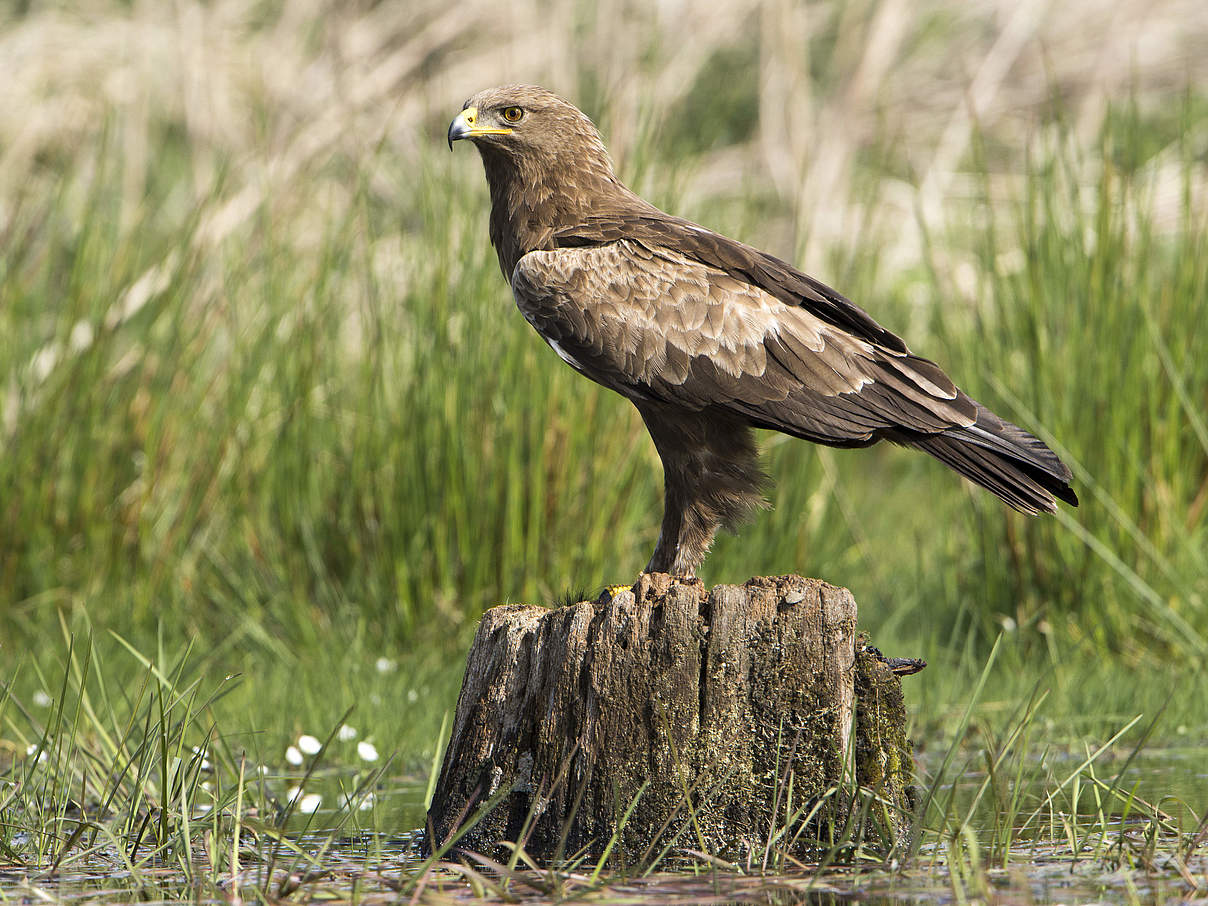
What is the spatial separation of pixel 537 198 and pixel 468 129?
317mm

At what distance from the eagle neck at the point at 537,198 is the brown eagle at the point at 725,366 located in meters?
0.07

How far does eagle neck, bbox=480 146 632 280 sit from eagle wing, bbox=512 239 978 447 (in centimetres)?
26

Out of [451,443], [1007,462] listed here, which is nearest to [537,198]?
[451,443]

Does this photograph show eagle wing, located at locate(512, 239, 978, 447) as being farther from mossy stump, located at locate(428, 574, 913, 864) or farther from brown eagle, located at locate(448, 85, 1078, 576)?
mossy stump, located at locate(428, 574, 913, 864)

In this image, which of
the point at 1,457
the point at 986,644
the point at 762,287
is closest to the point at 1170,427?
the point at 986,644

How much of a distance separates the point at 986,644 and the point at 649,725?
2860 millimetres

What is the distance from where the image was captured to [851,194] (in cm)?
1017

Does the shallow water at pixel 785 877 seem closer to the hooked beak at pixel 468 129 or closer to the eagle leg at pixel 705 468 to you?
the eagle leg at pixel 705 468

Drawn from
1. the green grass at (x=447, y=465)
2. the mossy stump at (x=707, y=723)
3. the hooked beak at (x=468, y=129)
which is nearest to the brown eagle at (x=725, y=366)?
the hooked beak at (x=468, y=129)

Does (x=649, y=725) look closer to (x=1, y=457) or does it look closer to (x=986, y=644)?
(x=986, y=644)

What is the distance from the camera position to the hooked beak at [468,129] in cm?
456

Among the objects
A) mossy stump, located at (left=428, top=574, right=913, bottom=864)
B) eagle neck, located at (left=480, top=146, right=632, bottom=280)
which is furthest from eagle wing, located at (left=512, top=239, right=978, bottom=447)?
mossy stump, located at (left=428, top=574, right=913, bottom=864)

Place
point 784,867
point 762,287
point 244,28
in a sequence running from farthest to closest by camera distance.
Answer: point 244,28
point 762,287
point 784,867

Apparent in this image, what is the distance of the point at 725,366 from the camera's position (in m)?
4.08
